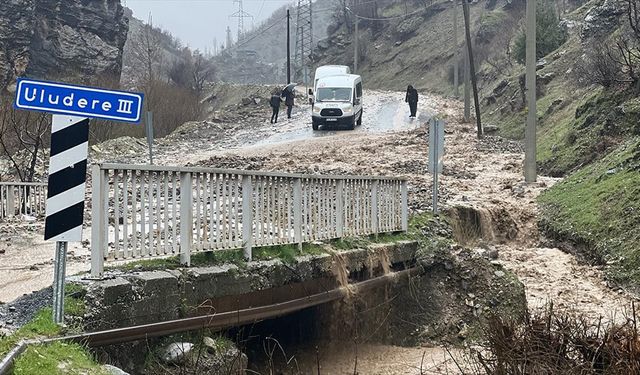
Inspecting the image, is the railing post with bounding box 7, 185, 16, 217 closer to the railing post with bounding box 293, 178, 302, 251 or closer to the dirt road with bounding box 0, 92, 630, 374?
the dirt road with bounding box 0, 92, 630, 374

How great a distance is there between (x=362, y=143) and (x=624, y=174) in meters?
14.2

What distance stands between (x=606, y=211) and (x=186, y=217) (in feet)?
38.2

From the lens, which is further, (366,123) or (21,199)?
(366,123)

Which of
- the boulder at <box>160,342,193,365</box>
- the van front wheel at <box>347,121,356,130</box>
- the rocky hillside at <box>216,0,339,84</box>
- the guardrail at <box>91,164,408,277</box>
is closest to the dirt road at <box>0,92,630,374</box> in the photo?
the van front wheel at <box>347,121,356,130</box>

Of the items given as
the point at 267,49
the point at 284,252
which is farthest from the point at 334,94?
the point at 267,49

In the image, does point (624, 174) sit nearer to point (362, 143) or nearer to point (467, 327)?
point (467, 327)

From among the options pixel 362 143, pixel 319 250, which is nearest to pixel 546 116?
pixel 362 143

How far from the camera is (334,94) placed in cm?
3809

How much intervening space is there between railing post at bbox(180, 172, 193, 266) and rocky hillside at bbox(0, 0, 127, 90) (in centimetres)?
4136

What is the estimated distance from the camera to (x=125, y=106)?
6348 mm

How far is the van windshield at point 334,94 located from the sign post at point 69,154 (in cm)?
3180

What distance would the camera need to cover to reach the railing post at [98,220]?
22.5ft

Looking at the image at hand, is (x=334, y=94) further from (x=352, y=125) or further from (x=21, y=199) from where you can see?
(x=21, y=199)

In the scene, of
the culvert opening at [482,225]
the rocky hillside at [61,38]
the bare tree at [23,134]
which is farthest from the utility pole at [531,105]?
the rocky hillside at [61,38]
